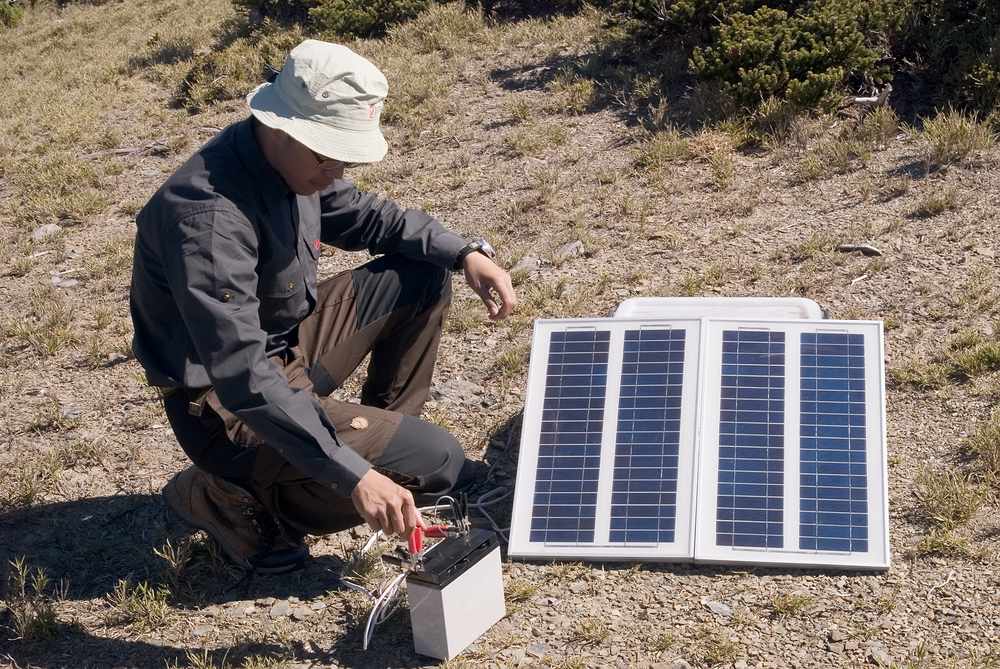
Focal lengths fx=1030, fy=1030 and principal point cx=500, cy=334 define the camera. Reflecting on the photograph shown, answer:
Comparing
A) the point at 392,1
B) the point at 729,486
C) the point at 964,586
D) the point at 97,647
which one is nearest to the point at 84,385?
the point at 97,647

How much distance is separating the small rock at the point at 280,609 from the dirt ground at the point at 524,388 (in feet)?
0.04

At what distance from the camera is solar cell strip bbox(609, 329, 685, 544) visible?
3.82 metres

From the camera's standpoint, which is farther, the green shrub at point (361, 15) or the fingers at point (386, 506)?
the green shrub at point (361, 15)

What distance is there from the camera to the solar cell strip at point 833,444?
369 cm

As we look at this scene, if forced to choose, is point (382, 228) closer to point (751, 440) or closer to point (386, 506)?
point (386, 506)

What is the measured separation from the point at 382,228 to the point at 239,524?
4.40 feet

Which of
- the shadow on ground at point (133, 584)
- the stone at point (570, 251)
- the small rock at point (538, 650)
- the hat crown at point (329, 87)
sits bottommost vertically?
the stone at point (570, 251)

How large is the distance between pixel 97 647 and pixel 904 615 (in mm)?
2834

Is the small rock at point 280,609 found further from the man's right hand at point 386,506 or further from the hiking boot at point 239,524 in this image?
Result: the man's right hand at point 386,506

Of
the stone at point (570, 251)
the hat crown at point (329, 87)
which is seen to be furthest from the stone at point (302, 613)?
the stone at point (570, 251)

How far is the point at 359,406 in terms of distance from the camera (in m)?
3.86

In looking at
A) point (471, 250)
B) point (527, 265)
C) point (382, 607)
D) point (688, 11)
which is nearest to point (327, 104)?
point (471, 250)

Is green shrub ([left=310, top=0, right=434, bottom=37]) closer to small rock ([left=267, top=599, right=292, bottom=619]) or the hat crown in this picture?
the hat crown

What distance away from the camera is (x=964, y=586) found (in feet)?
11.7
